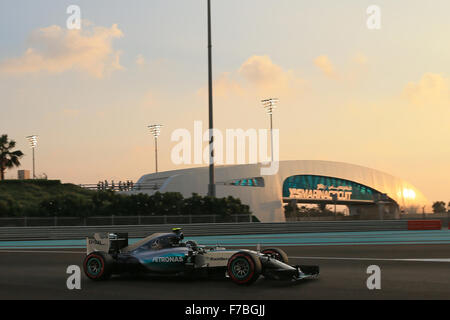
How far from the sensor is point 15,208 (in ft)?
133

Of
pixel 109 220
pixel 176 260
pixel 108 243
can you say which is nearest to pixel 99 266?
pixel 108 243

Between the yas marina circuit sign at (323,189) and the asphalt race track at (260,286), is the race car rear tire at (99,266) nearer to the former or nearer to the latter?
the asphalt race track at (260,286)

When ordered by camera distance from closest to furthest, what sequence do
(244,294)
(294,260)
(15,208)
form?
1. (244,294)
2. (294,260)
3. (15,208)

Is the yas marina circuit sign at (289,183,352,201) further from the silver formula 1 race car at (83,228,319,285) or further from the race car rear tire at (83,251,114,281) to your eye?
the race car rear tire at (83,251,114,281)

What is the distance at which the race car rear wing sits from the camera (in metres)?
12.3

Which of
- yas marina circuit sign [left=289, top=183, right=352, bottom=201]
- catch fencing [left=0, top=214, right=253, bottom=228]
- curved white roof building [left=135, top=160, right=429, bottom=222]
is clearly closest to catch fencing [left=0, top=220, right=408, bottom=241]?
catch fencing [left=0, top=214, right=253, bottom=228]

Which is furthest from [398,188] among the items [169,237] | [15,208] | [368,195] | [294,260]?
[169,237]

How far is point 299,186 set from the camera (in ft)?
243

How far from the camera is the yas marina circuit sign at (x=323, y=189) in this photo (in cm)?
7325

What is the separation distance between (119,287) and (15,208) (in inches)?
1248

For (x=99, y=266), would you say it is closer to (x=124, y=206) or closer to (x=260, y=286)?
(x=260, y=286)

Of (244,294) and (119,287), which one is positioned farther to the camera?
(119,287)

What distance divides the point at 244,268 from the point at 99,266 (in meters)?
A: 2.96
